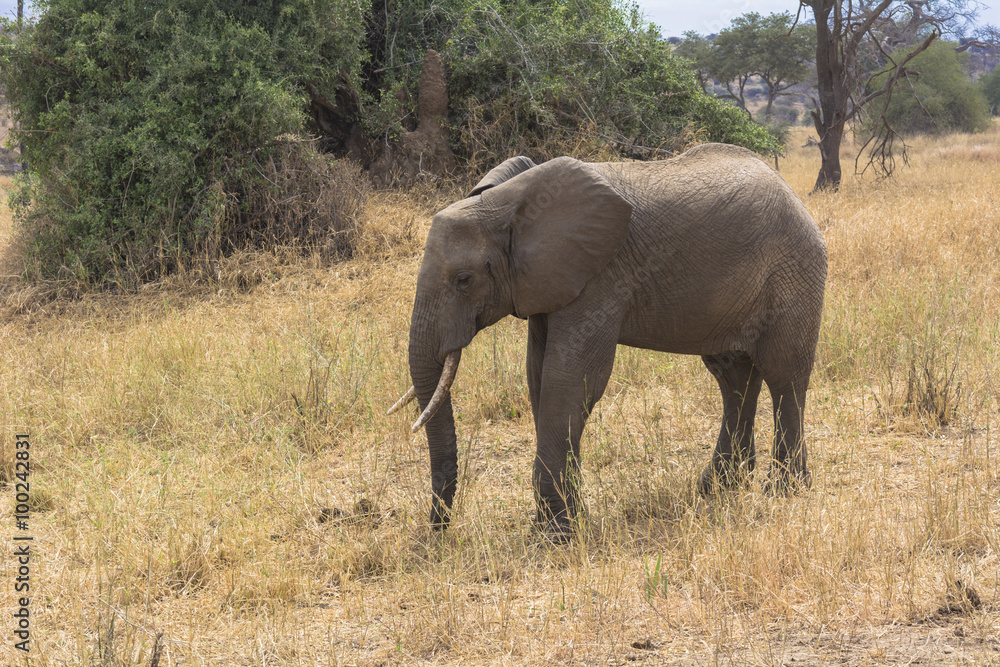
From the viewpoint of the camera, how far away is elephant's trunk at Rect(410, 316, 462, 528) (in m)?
3.88

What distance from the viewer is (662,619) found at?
3.16 m

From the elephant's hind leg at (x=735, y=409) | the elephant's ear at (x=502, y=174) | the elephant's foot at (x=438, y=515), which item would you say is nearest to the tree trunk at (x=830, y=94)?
the elephant's hind leg at (x=735, y=409)

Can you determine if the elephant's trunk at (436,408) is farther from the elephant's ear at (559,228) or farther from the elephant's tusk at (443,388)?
the elephant's ear at (559,228)

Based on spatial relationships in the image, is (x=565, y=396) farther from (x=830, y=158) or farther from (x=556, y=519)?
(x=830, y=158)

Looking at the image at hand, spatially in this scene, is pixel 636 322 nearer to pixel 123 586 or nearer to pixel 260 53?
pixel 123 586

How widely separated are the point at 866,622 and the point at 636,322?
1.69 metres

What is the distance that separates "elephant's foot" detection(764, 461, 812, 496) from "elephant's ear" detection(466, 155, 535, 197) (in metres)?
1.91

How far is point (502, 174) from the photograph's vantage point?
4.20m

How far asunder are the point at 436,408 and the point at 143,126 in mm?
6819

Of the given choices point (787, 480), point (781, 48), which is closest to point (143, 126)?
point (787, 480)

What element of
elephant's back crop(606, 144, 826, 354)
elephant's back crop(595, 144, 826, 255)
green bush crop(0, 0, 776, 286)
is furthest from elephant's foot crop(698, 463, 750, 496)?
green bush crop(0, 0, 776, 286)

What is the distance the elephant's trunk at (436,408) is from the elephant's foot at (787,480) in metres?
1.52

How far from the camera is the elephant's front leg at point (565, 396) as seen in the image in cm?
397

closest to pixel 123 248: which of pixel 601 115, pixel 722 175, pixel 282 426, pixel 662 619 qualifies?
pixel 282 426
